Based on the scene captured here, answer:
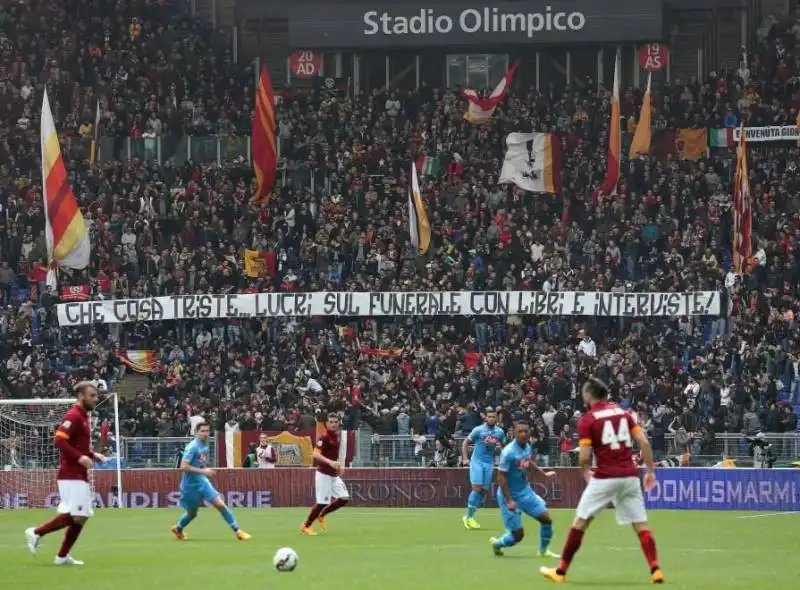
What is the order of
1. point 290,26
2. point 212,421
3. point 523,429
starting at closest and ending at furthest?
1. point 523,429
2. point 212,421
3. point 290,26

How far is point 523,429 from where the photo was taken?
833 inches

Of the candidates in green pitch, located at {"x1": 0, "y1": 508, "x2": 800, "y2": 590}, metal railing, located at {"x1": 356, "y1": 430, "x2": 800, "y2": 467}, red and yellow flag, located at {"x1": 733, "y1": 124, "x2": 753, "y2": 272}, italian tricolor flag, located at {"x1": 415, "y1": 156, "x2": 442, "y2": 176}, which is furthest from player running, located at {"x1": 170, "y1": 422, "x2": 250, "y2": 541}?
italian tricolor flag, located at {"x1": 415, "y1": 156, "x2": 442, "y2": 176}

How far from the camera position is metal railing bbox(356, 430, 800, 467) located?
3494 centimetres

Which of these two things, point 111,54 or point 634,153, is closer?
point 634,153

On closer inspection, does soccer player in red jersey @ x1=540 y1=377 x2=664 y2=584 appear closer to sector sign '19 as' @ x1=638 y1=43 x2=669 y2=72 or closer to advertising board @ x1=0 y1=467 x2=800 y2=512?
advertising board @ x1=0 y1=467 x2=800 y2=512

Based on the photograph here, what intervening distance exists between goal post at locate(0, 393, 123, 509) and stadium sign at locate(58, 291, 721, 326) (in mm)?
6547

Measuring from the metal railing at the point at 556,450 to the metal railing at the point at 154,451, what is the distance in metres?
3.70

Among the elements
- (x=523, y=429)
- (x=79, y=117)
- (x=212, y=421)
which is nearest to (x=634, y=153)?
(x=212, y=421)

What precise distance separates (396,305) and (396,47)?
11308mm

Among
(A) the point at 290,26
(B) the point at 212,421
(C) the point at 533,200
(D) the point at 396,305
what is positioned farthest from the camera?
(A) the point at 290,26

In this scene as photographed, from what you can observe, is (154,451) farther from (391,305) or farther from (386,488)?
(391,305)

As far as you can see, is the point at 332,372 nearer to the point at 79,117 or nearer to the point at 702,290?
the point at 702,290

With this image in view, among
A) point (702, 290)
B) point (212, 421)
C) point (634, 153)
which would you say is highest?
point (634, 153)

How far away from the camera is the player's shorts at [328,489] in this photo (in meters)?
26.6
